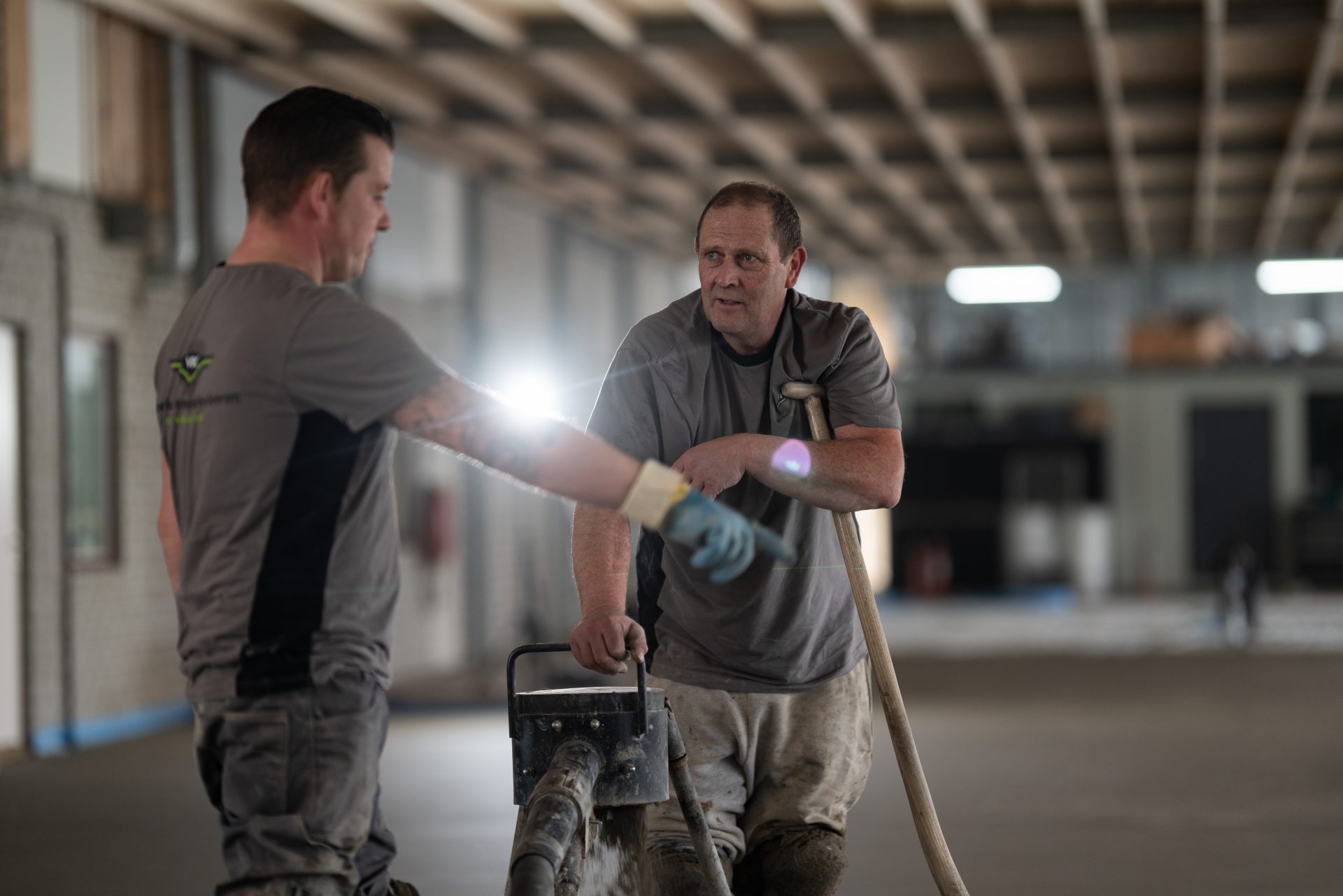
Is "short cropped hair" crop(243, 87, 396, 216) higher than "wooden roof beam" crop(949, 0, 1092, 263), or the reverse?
"wooden roof beam" crop(949, 0, 1092, 263)

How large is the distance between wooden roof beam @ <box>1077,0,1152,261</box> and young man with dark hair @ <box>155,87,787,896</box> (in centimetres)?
881

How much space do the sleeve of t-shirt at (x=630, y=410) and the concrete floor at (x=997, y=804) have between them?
8.87ft

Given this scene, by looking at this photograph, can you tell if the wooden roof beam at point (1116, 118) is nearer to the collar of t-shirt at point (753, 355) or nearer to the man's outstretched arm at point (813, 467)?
the collar of t-shirt at point (753, 355)

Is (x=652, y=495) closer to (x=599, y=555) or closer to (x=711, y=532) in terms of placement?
(x=711, y=532)

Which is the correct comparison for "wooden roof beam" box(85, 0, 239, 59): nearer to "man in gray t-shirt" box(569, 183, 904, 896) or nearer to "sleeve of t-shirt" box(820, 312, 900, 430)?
"man in gray t-shirt" box(569, 183, 904, 896)

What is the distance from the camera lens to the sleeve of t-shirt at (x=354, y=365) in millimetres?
2332

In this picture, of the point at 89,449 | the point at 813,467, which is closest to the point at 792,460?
the point at 813,467

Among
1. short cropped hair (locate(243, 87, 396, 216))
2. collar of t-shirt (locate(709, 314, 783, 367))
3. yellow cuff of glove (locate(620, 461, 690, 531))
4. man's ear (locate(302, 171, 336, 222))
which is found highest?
short cropped hair (locate(243, 87, 396, 216))

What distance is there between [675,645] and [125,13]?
8033mm

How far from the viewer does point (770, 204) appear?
321 cm

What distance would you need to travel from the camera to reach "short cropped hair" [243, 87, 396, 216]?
2494 mm

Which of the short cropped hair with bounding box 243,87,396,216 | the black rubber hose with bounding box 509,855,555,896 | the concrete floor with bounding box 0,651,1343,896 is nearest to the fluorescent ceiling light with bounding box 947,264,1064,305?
the concrete floor with bounding box 0,651,1343,896

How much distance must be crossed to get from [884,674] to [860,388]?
1.74 ft

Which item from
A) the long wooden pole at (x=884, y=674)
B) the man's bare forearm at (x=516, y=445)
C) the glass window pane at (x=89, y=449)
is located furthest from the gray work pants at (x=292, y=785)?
the glass window pane at (x=89, y=449)
